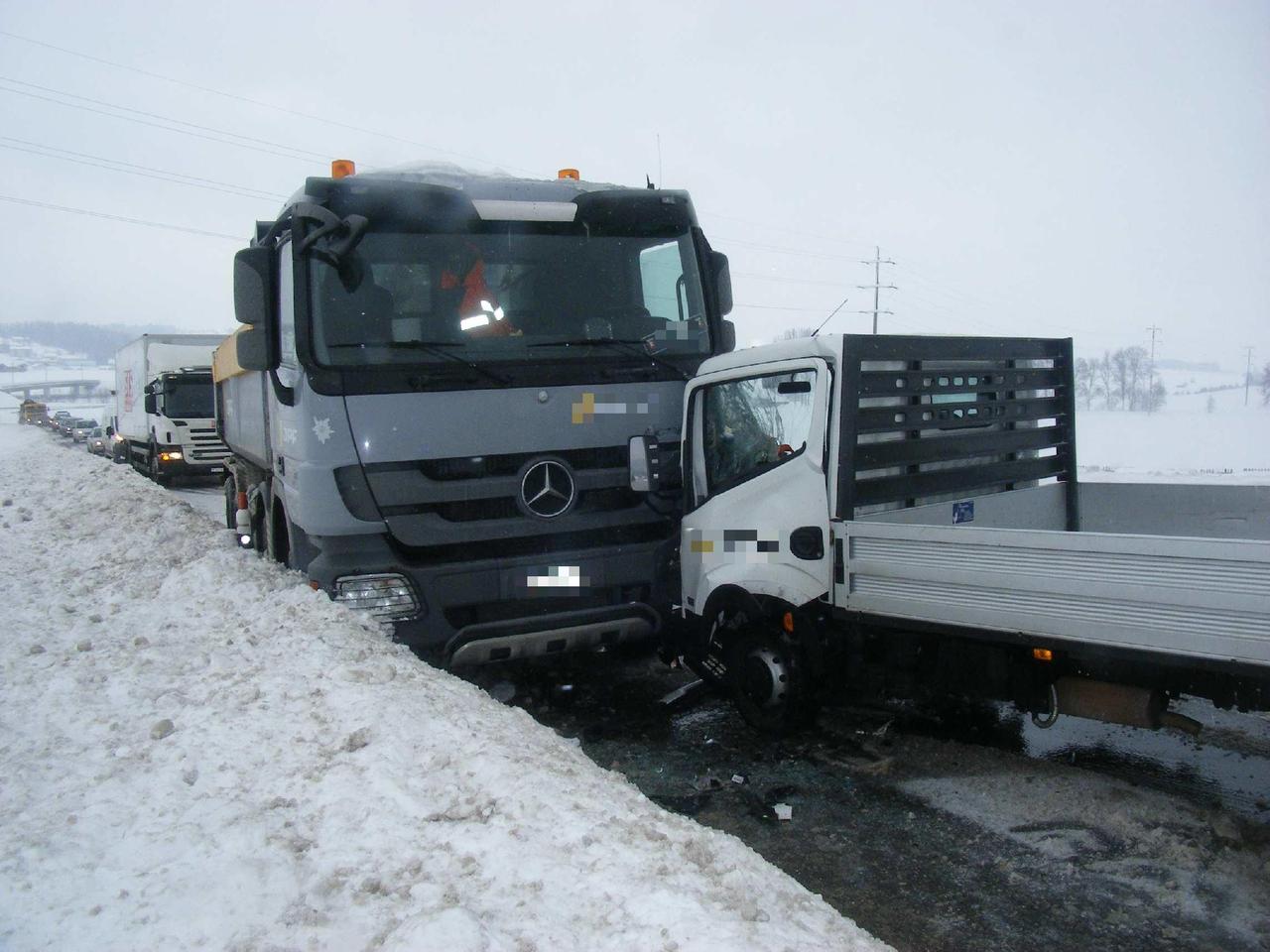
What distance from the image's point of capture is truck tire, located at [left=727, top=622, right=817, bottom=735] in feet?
17.1

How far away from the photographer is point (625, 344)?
6.15 meters

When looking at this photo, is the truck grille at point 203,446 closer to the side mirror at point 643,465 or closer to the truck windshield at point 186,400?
the truck windshield at point 186,400

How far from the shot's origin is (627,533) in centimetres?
609

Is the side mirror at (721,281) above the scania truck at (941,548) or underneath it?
above

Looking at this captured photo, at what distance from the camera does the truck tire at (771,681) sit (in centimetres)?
523

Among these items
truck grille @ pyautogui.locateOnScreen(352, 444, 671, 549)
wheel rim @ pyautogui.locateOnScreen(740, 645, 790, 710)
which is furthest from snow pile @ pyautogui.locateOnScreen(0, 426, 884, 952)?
wheel rim @ pyautogui.locateOnScreen(740, 645, 790, 710)

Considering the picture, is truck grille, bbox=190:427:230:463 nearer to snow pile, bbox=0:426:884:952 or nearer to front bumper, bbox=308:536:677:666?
snow pile, bbox=0:426:884:952

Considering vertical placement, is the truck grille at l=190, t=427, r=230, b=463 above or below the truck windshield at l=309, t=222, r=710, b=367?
below

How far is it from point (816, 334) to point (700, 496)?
4.45ft

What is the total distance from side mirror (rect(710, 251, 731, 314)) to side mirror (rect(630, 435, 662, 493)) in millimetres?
1467

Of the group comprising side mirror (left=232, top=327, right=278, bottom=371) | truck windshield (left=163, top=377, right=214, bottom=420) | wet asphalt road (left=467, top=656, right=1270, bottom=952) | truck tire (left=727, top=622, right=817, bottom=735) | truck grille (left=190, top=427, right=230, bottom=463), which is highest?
truck windshield (left=163, top=377, right=214, bottom=420)

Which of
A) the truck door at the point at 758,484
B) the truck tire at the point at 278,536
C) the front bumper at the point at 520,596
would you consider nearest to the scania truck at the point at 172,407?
the truck tire at the point at 278,536

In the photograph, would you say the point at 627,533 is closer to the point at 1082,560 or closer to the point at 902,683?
the point at 902,683

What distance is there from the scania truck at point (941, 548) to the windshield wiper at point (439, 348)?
1257 mm
